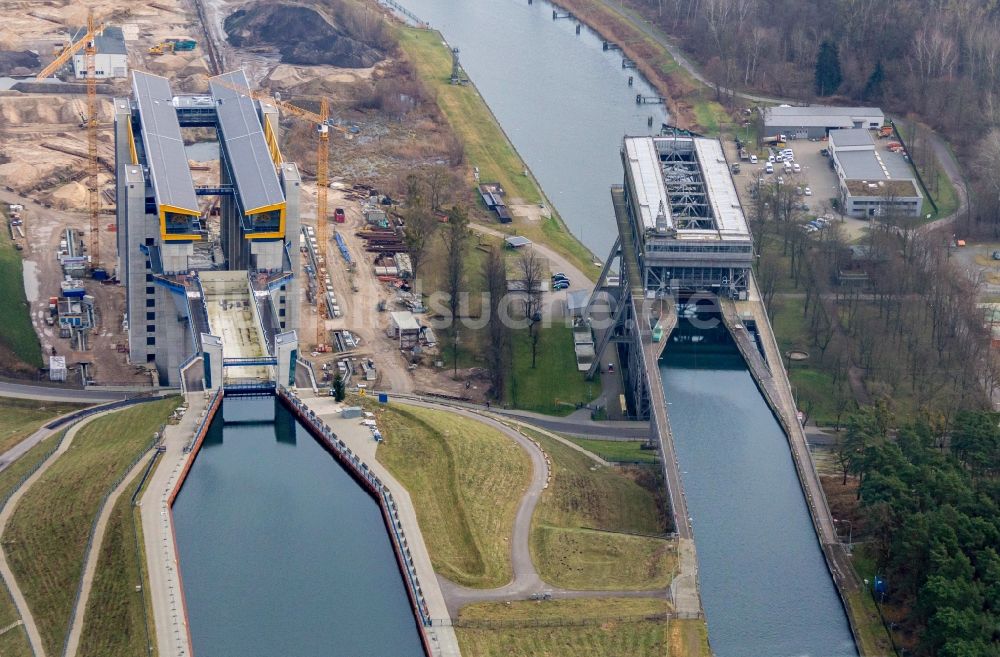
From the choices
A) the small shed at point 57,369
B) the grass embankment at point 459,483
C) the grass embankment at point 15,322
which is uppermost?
the grass embankment at point 15,322

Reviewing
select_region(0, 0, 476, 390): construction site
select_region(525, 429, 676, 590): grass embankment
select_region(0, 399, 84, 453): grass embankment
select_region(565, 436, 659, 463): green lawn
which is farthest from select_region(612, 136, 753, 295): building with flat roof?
select_region(0, 399, 84, 453): grass embankment

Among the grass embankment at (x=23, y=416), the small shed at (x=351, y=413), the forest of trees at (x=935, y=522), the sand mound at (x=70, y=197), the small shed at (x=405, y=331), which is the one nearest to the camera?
the forest of trees at (x=935, y=522)

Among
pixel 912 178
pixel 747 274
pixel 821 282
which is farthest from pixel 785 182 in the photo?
pixel 747 274

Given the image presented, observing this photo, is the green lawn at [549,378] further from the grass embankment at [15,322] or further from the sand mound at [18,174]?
the sand mound at [18,174]

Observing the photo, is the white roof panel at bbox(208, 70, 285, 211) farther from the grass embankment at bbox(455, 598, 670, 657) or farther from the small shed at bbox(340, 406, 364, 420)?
the grass embankment at bbox(455, 598, 670, 657)

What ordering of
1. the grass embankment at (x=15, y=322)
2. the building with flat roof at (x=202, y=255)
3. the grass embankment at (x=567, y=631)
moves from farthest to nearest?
the grass embankment at (x=15, y=322)
the building with flat roof at (x=202, y=255)
the grass embankment at (x=567, y=631)

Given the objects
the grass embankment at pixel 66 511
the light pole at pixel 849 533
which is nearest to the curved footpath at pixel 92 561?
the grass embankment at pixel 66 511
